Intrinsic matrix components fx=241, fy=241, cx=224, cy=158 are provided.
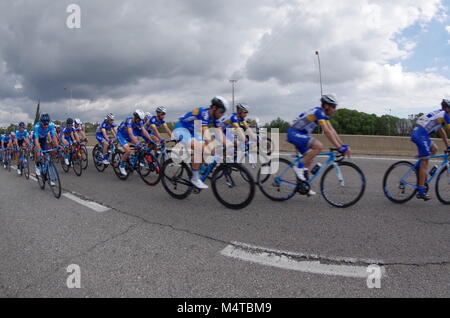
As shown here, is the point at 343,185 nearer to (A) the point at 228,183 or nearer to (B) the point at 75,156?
(A) the point at 228,183

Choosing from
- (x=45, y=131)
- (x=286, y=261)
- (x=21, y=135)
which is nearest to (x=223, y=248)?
(x=286, y=261)

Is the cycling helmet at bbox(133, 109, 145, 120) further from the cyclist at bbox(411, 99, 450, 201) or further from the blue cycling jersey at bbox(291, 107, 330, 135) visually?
the cyclist at bbox(411, 99, 450, 201)

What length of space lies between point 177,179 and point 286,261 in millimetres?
2996

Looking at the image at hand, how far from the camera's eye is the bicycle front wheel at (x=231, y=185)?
4.15 metres

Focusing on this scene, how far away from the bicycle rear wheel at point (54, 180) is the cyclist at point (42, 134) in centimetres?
65

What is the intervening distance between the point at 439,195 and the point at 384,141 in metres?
9.47

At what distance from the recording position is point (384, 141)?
1253 cm

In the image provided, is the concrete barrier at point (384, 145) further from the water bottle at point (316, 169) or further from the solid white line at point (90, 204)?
the solid white line at point (90, 204)

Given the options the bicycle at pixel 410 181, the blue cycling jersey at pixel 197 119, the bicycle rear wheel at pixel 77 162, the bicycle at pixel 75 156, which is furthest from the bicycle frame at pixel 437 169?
the bicycle at pixel 75 156

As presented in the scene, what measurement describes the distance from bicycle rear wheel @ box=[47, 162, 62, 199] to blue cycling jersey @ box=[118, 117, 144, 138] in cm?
225

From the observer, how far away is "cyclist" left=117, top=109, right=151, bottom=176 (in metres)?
7.22

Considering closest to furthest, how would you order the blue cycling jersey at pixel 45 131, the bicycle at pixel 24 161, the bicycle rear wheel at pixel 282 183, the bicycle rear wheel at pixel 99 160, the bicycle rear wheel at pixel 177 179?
the bicycle rear wheel at pixel 282 183 < the bicycle rear wheel at pixel 177 179 < the blue cycling jersey at pixel 45 131 < the bicycle at pixel 24 161 < the bicycle rear wheel at pixel 99 160
